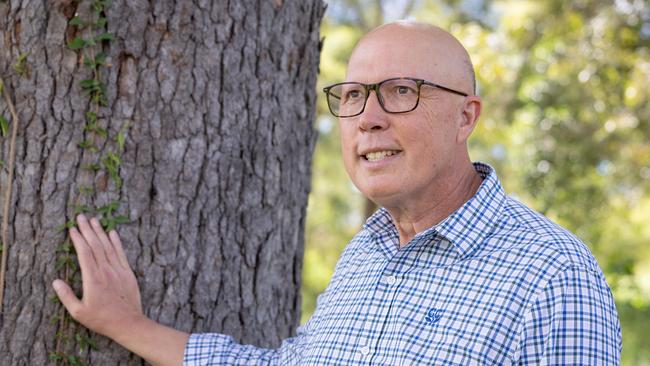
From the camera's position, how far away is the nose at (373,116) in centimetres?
196

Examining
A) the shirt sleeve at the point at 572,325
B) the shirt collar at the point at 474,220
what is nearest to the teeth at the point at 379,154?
the shirt collar at the point at 474,220

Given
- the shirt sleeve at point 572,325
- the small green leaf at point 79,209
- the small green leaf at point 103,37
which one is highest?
the small green leaf at point 103,37

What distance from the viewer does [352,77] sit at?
2043mm

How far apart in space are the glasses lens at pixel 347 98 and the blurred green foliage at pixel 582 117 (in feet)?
14.4

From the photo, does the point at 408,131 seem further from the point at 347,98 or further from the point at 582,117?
the point at 582,117

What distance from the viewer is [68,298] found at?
2.22 metres

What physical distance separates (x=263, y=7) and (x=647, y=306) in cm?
636

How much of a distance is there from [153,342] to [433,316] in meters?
0.89

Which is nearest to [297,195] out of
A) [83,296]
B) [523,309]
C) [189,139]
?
[189,139]

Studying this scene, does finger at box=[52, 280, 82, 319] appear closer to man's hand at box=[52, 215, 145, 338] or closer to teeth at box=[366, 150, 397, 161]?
man's hand at box=[52, 215, 145, 338]

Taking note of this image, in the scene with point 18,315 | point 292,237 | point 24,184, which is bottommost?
point 18,315

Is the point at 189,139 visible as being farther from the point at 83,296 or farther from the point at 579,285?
the point at 579,285

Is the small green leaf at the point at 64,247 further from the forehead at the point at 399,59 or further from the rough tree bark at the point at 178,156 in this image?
the forehead at the point at 399,59

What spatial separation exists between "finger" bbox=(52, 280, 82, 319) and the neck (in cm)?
91
